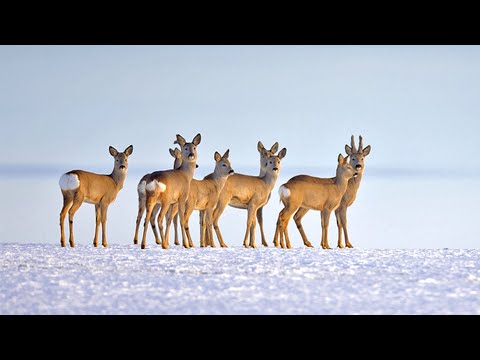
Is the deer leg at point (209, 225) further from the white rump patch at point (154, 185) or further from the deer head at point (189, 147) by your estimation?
the white rump patch at point (154, 185)

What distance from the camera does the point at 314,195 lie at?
18.9 m

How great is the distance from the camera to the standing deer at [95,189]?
17.9 metres

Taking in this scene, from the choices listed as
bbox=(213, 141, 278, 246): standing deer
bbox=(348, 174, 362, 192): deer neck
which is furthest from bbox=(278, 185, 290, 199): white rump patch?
bbox=(348, 174, 362, 192): deer neck

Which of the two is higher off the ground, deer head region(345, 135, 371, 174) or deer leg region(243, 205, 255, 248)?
deer head region(345, 135, 371, 174)

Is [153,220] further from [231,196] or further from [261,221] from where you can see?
[261,221]

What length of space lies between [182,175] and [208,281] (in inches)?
222

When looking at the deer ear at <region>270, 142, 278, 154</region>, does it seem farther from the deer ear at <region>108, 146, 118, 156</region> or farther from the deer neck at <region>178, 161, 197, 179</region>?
the deer ear at <region>108, 146, 118, 156</region>

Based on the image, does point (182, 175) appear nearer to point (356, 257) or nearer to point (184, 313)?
point (356, 257)

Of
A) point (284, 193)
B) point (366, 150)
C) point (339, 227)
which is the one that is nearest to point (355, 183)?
point (366, 150)

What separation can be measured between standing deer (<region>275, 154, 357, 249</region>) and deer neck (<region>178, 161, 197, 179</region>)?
1697 mm

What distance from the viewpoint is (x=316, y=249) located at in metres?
18.1

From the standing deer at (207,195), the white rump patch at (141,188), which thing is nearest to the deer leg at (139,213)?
the white rump patch at (141,188)

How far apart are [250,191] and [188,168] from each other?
1304 millimetres

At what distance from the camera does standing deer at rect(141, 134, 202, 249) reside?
57.2ft
